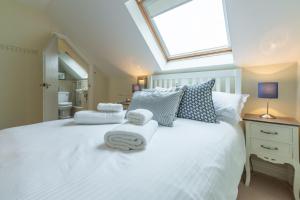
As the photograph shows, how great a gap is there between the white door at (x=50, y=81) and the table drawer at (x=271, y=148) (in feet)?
9.95

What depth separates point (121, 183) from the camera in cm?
53

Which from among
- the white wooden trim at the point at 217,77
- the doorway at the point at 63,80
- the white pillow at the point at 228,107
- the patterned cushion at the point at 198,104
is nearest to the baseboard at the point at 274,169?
the white pillow at the point at 228,107

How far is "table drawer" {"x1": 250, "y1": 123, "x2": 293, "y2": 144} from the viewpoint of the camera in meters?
1.40

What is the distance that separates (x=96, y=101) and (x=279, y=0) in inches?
129

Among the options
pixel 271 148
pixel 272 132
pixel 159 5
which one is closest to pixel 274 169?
pixel 271 148

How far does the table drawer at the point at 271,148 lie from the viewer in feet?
4.64

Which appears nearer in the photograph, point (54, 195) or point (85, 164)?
point (54, 195)

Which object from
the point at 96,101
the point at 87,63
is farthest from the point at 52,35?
the point at 96,101

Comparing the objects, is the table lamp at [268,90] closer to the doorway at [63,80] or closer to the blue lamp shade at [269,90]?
the blue lamp shade at [269,90]

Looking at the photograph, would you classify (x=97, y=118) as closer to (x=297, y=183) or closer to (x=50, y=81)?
(x=297, y=183)

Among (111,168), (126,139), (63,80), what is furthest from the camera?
(63,80)

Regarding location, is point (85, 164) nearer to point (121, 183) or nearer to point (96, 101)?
point (121, 183)

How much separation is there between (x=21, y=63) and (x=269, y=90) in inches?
141

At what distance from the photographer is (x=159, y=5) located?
6.29 ft
